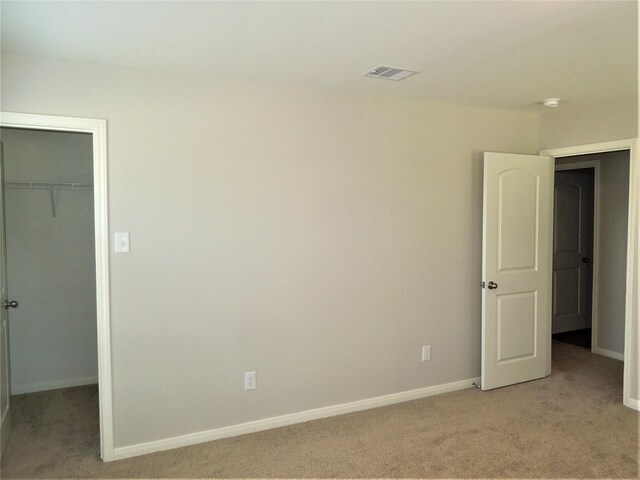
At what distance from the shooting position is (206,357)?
3.14 meters

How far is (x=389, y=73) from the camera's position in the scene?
2.98 metres

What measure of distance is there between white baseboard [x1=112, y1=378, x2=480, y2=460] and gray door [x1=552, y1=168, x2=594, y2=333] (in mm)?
2484

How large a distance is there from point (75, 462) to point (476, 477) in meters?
2.35

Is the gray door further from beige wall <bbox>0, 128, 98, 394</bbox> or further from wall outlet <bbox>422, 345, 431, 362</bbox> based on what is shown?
beige wall <bbox>0, 128, 98, 394</bbox>

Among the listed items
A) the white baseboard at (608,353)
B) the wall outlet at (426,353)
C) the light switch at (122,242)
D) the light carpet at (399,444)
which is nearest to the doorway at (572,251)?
the white baseboard at (608,353)

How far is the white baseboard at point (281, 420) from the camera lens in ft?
9.81

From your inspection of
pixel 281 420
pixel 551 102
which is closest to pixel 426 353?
pixel 281 420

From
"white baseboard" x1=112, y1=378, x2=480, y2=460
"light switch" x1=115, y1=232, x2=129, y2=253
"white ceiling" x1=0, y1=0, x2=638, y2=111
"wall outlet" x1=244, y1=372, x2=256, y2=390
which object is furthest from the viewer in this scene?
"wall outlet" x1=244, y1=372, x2=256, y2=390

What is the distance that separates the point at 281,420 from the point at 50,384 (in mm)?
2173

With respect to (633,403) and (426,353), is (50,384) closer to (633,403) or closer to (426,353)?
(426,353)

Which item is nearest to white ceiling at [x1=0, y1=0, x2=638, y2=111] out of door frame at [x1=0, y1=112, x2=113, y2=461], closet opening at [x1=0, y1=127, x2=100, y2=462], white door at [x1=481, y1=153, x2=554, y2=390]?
door frame at [x1=0, y1=112, x2=113, y2=461]

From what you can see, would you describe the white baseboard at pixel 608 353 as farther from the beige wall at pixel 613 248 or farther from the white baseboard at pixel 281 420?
the white baseboard at pixel 281 420

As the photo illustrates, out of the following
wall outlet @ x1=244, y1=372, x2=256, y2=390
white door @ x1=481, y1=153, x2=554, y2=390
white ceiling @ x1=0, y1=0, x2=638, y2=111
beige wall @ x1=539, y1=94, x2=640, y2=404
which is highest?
white ceiling @ x1=0, y1=0, x2=638, y2=111

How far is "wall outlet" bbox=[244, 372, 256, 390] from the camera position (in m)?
3.26
